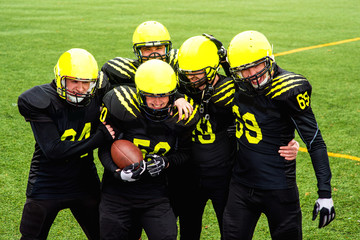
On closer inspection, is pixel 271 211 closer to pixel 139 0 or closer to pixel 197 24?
pixel 197 24

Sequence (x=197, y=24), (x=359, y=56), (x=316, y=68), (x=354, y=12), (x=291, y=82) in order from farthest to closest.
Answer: (x=354, y=12) → (x=197, y=24) → (x=359, y=56) → (x=316, y=68) → (x=291, y=82)

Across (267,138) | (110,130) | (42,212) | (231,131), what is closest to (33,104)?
(110,130)

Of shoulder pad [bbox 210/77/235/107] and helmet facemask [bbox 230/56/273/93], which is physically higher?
helmet facemask [bbox 230/56/273/93]

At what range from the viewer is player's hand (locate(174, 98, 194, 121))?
380 centimetres

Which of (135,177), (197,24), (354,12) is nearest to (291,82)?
(135,177)

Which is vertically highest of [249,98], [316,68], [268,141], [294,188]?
[249,98]

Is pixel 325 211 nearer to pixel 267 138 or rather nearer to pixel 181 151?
pixel 267 138

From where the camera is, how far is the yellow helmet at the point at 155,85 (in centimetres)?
365

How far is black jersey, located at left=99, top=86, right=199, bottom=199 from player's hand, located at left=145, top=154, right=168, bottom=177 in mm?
80

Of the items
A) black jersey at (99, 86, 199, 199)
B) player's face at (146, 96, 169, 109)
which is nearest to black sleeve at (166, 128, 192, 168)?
black jersey at (99, 86, 199, 199)

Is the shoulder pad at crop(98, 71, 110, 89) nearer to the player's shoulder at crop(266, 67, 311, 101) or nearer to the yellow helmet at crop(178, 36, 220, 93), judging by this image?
the yellow helmet at crop(178, 36, 220, 93)

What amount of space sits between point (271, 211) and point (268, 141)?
54cm

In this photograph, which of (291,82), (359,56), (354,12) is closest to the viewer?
(291,82)

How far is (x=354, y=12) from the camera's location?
19.4m
